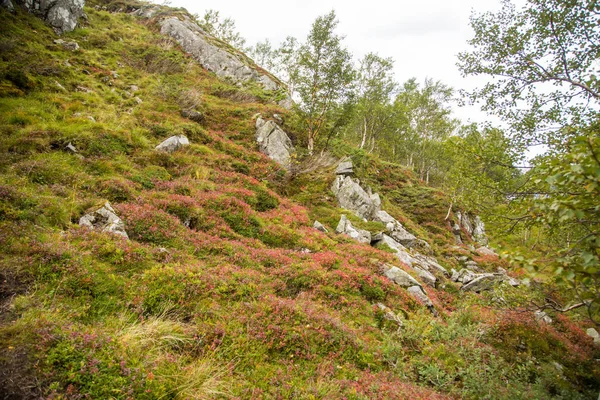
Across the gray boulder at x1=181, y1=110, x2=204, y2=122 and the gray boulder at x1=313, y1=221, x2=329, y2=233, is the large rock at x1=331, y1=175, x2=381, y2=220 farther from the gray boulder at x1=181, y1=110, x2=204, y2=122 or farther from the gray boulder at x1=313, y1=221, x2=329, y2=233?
the gray boulder at x1=181, y1=110, x2=204, y2=122

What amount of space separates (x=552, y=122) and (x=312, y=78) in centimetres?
2052

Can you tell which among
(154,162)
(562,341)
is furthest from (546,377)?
(154,162)

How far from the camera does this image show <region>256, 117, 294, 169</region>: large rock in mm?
22172

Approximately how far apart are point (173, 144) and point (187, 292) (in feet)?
39.4

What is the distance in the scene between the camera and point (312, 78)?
85.5 ft

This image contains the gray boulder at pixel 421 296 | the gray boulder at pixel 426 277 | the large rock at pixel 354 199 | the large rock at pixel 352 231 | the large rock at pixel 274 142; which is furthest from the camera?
the large rock at pixel 274 142

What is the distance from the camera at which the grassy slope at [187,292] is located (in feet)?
14.8

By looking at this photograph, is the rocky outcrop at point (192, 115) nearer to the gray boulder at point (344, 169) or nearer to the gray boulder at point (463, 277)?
the gray boulder at point (344, 169)

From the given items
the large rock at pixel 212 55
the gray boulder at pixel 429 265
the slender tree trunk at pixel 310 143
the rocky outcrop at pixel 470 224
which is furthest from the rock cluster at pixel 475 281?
the large rock at pixel 212 55

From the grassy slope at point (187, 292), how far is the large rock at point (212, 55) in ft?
64.6

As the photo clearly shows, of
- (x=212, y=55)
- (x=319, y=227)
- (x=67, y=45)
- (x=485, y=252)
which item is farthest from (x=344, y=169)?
(x=212, y=55)

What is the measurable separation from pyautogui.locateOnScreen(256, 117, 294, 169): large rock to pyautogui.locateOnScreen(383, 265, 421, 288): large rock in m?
11.9

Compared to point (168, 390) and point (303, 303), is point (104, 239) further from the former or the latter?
point (303, 303)

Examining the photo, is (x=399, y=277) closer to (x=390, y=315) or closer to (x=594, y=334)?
(x=390, y=315)
